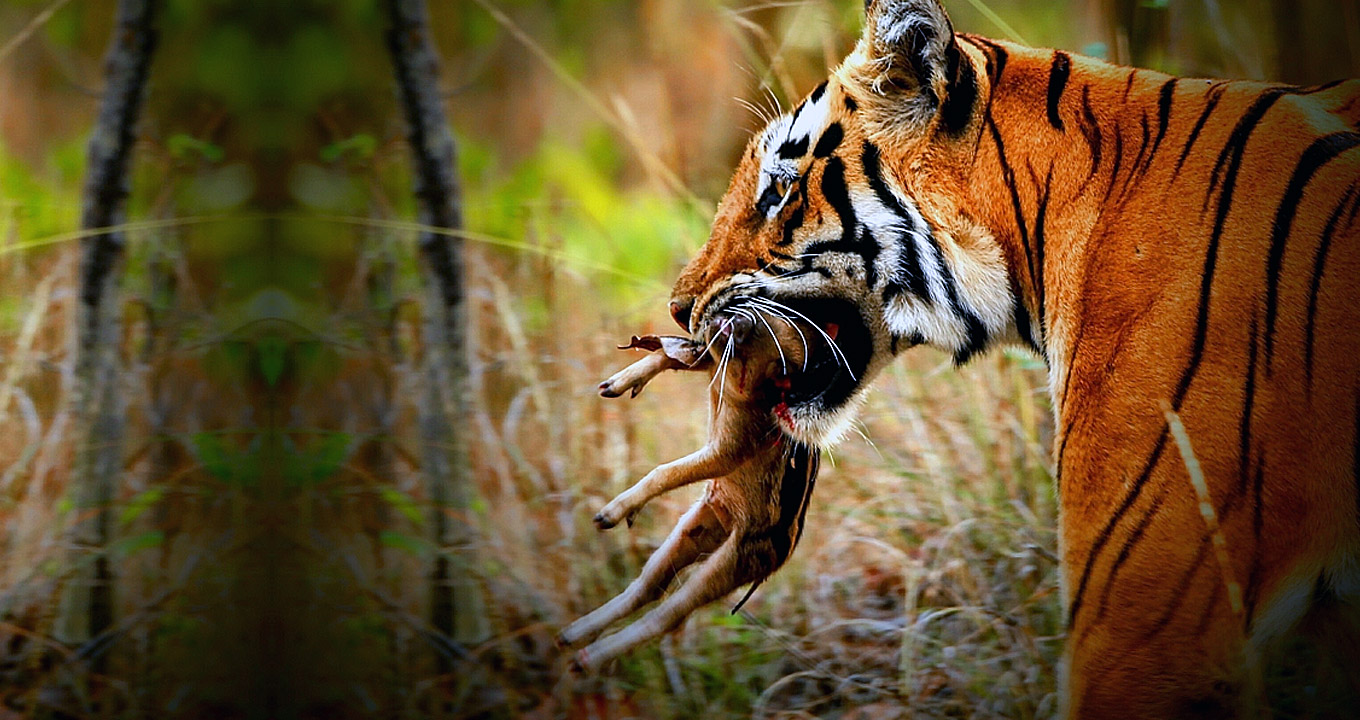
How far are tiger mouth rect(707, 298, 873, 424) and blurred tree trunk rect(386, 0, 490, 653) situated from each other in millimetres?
1151

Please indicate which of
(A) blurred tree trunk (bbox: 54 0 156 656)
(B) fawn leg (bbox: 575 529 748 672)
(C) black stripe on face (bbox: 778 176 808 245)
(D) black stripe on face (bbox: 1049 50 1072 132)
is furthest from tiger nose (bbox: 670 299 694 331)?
(A) blurred tree trunk (bbox: 54 0 156 656)

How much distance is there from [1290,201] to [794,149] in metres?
1.19

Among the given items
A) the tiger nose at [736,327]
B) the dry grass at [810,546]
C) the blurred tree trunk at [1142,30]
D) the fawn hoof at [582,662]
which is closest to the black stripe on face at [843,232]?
the tiger nose at [736,327]

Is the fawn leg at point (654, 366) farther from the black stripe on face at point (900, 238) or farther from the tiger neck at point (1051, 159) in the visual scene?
the tiger neck at point (1051, 159)

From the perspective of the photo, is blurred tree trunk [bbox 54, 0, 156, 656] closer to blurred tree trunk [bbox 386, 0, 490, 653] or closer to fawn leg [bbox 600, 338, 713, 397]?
blurred tree trunk [bbox 386, 0, 490, 653]

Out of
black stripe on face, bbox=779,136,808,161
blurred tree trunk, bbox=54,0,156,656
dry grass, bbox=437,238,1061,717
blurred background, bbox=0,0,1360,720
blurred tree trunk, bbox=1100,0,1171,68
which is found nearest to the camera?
black stripe on face, bbox=779,136,808,161

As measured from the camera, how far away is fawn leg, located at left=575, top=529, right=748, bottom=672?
3246 millimetres

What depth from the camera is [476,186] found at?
21.9ft

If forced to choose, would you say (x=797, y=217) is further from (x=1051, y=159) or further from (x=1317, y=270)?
(x=1317, y=270)

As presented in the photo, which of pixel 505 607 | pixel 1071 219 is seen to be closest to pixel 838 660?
pixel 505 607

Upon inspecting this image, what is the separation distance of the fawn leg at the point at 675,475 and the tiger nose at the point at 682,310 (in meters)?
0.34

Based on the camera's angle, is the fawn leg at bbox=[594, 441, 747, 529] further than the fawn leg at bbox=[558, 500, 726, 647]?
No

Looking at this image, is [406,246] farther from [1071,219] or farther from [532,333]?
[1071,219]

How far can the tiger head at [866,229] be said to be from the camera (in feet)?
10.0
